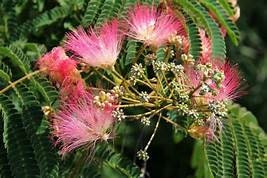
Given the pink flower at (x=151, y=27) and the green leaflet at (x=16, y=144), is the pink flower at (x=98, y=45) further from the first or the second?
the green leaflet at (x=16, y=144)

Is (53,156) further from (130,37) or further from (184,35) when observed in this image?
(184,35)

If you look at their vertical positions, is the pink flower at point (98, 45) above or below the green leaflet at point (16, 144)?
above

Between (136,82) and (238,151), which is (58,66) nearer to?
(136,82)

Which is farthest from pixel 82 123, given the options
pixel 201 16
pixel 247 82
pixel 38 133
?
pixel 247 82

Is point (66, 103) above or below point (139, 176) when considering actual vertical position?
above

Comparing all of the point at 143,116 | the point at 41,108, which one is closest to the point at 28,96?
the point at 41,108

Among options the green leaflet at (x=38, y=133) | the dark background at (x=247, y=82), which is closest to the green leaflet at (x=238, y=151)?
the green leaflet at (x=38, y=133)

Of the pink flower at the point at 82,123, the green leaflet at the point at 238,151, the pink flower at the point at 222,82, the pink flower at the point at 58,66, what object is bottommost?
the green leaflet at the point at 238,151
